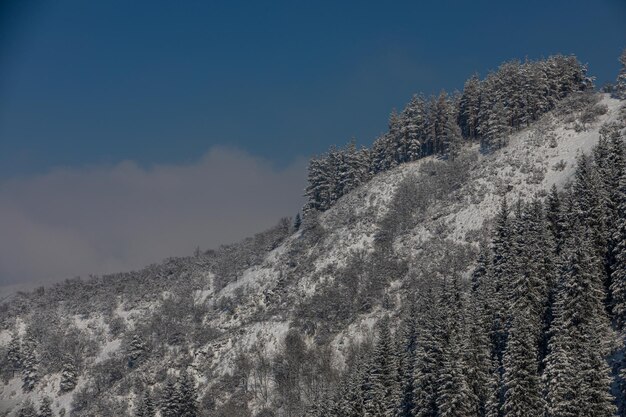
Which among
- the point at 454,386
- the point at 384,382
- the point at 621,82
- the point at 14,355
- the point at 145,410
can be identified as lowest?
the point at 145,410

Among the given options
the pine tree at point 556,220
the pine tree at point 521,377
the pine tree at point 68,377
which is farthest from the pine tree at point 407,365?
the pine tree at point 68,377

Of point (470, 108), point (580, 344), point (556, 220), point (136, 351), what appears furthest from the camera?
point (470, 108)

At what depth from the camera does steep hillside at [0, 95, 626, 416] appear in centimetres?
11475

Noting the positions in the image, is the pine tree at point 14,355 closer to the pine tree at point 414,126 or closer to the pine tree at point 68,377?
the pine tree at point 68,377

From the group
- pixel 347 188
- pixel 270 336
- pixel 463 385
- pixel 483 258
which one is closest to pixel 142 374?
pixel 270 336

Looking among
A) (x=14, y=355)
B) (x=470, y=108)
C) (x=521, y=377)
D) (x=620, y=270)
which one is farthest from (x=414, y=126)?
(x=14, y=355)

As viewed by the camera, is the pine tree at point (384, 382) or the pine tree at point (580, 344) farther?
the pine tree at point (384, 382)

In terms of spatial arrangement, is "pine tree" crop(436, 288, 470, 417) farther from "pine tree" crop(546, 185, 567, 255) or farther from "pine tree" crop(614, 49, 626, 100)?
"pine tree" crop(614, 49, 626, 100)

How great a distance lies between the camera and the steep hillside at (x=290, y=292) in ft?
376

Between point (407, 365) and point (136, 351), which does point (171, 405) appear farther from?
point (136, 351)

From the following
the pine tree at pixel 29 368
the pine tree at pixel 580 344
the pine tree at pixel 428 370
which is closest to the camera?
the pine tree at pixel 580 344

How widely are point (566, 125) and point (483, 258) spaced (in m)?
65.7

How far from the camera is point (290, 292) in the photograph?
420 ft

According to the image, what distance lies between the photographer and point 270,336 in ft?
390
